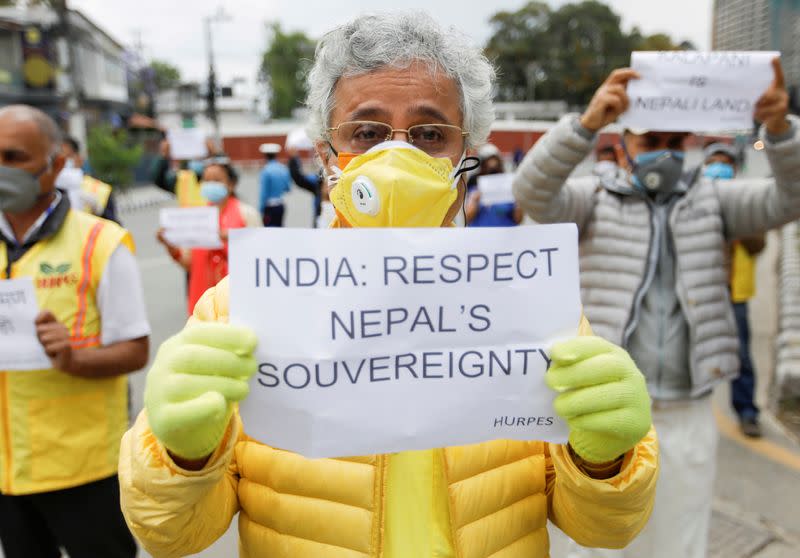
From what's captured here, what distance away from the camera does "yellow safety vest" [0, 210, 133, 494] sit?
7.43ft

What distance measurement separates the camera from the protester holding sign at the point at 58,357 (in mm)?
2262

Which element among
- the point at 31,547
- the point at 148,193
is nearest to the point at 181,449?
the point at 31,547

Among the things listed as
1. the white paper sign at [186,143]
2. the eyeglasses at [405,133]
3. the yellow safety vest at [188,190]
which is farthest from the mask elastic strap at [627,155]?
the white paper sign at [186,143]

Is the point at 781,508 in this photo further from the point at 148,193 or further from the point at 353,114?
the point at 148,193

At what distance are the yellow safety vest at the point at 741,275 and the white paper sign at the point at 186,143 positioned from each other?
6.02 m

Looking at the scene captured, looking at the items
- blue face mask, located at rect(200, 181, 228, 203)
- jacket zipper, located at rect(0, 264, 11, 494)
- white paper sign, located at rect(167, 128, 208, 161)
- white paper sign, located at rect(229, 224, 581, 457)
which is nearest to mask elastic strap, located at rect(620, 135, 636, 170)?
white paper sign, located at rect(229, 224, 581, 457)

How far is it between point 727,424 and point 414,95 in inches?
177

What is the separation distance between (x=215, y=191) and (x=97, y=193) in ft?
3.21

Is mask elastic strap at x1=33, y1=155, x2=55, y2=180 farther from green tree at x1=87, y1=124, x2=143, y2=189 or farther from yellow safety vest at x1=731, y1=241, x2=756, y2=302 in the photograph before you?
green tree at x1=87, y1=124, x2=143, y2=189

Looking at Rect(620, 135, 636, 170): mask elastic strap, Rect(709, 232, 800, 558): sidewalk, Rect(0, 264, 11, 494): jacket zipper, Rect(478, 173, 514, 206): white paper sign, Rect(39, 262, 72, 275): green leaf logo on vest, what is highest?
Rect(620, 135, 636, 170): mask elastic strap

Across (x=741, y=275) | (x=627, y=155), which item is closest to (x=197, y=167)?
(x=741, y=275)

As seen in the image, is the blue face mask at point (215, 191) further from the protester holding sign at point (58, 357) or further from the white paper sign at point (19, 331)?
the white paper sign at point (19, 331)

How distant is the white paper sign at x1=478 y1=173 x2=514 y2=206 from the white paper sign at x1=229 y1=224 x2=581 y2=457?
217 inches

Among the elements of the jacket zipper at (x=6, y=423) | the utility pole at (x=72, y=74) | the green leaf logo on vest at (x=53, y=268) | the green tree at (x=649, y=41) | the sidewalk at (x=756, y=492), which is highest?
the green tree at (x=649, y=41)
